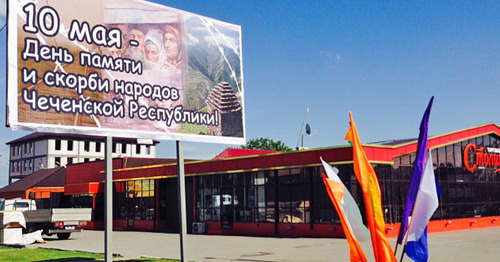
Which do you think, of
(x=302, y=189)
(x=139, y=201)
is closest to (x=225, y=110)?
(x=302, y=189)

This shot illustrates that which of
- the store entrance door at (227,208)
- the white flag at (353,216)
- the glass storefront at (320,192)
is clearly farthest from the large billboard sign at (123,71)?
the store entrance door at (227,208)

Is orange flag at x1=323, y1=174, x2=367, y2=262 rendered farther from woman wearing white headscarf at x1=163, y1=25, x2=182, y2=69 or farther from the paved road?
the paved road

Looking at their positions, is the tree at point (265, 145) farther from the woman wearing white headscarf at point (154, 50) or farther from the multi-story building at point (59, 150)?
the woman wearing white headscarf at point (154, 50)

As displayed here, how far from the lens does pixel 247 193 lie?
31.6 m

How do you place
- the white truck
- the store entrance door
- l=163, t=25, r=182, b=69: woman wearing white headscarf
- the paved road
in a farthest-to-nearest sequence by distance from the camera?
the store entrance door
the white truck
the paved road
l=163, t=25, r=182, b=69: woman wearing white headscarf

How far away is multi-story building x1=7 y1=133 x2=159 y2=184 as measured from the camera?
310ft

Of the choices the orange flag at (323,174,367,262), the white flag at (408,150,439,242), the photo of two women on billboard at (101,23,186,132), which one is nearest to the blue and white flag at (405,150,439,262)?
the white flag at (408,150,439,242)

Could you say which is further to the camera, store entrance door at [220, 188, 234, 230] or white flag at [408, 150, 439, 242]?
store entrance door at [220, 188, 234, 230]

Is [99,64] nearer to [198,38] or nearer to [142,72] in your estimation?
[142,72]

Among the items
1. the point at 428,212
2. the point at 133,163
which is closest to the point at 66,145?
the point at 133,163

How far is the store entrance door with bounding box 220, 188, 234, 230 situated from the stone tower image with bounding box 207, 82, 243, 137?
53.8 ft

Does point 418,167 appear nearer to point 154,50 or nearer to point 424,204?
point 424,204

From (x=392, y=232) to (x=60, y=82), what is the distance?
18731 millimetres

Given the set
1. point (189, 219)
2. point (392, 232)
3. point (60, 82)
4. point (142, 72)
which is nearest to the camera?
point (60, 82)
